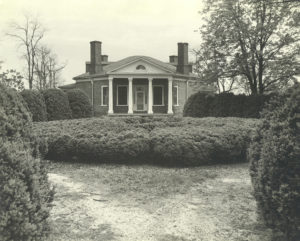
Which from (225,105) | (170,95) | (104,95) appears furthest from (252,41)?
(104,95)

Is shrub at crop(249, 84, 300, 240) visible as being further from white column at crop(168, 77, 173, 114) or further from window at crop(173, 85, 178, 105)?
window at crop(173, 85, 178, 105)

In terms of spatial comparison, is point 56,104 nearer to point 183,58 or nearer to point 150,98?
point 150,98

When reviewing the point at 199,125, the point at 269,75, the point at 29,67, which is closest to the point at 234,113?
the point at 269,75

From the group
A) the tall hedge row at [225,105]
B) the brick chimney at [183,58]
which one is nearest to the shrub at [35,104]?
the tall hedge row at [225,105]

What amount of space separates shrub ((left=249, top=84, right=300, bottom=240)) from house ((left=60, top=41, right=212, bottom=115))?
A: 30716 mm

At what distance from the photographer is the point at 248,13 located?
Result: 1720 centimetres

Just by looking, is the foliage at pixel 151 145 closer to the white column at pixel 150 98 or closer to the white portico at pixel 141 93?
the white column at pixel 150 98

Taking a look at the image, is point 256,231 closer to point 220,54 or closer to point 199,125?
point 199,125

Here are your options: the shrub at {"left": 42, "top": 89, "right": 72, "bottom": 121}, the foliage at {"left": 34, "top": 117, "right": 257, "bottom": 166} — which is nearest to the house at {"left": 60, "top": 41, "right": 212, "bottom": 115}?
the shrub at {"left": 42, "top": 89, "right": 72, "bottom": 121}

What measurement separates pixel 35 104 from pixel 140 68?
901 inches

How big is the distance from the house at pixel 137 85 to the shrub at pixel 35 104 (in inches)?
816

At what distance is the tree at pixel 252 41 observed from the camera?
16562 mm

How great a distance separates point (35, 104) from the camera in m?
13.5

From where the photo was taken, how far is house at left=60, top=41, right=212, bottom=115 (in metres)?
35.3
